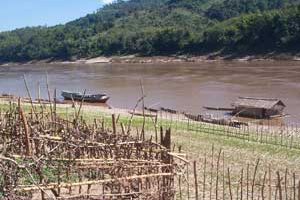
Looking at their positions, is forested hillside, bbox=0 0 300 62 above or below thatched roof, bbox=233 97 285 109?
above

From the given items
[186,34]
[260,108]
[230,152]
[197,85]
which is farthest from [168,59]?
[230,152]

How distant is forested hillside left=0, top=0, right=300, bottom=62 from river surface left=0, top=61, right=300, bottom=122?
975 centimetres

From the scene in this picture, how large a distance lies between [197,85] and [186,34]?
4667 centimetres

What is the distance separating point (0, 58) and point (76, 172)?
13201 centimetres

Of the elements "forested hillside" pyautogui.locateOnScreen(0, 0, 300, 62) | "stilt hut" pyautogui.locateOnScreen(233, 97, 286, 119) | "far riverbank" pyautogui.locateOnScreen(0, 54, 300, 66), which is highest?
Answer: "forested hillside" pyautogui.locateOnScreen(0, 0, 300, 62)

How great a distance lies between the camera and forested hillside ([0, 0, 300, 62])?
84438 millimetres

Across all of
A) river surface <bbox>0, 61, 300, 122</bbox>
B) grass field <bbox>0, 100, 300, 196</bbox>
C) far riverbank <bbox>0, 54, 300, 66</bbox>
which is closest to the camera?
grass field <bbox>0, 100, 300, 196</bbox>

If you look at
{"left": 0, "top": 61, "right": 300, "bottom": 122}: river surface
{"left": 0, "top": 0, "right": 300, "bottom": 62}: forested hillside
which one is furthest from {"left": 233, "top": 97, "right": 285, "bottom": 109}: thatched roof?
{"left": 0, "top": 0, "right": 300, "bottom": 62}: forested hillside

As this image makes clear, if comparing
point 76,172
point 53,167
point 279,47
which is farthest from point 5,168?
point 279,47

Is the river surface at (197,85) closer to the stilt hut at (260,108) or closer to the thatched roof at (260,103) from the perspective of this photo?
the stilt hut at (260,108)

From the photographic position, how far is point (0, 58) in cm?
13862

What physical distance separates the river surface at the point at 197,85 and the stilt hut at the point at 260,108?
44.9 inches

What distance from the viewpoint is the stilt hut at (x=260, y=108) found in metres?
34.6

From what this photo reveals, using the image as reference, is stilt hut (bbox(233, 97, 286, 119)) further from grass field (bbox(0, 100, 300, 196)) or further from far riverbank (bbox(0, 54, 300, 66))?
far riverbank (bbox(0, 54, 300, 66))
